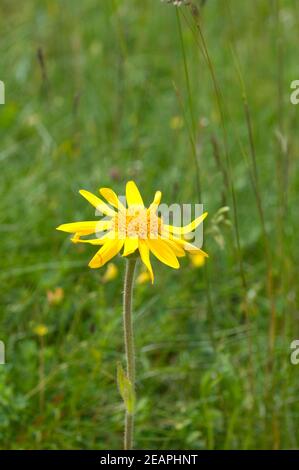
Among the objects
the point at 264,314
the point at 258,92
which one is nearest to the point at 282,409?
the point at 264,314

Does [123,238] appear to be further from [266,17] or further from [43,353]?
[266,17]

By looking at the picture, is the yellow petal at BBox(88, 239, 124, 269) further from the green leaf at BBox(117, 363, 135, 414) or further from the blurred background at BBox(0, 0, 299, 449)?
the blurred background at BBox(0, 0, 299, 449)

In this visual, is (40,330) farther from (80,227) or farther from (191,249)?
(191,249)

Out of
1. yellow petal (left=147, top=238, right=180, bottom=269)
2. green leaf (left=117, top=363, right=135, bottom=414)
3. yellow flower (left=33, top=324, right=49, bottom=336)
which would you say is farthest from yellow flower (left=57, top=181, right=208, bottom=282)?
yellow flower (left=33, top=324, right=49, bottom=336)

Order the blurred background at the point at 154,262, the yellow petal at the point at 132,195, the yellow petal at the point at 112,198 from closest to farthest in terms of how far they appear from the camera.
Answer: the yellow petal at the point at 112,198, the yellow petal at the point at 132,195, the blurred background at the point at 154,262

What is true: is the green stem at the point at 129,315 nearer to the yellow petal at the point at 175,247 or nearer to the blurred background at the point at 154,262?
the yellow petal at the point at 175,247

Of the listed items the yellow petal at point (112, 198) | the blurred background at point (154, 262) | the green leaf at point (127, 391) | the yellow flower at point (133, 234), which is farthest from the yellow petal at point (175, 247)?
the blurred background at point (154, 262)

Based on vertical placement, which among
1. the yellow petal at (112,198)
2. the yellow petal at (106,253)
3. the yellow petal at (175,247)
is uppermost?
the yellow petal at (112,198)
